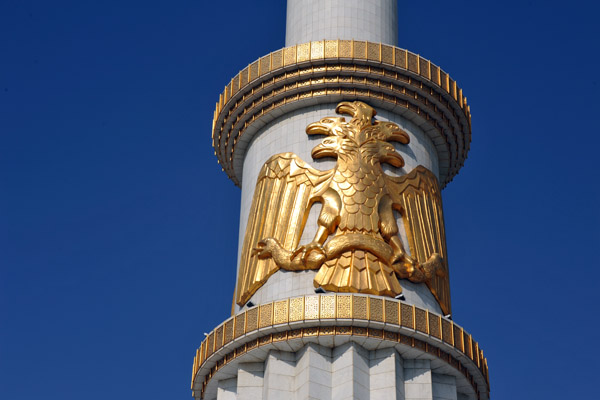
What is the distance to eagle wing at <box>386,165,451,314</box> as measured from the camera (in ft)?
87.8

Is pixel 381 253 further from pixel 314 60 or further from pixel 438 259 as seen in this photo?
pixel 314 60

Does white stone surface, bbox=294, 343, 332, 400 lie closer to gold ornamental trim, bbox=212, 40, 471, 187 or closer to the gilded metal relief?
the gilded metal relief

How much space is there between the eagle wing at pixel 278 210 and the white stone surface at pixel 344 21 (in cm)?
389

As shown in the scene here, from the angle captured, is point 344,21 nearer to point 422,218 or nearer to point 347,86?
point 347,86

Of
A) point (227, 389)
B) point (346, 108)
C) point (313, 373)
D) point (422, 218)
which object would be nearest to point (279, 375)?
point (313, 373)

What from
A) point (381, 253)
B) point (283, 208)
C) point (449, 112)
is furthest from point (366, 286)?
point (449, 112)

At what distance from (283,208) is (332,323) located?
3402mm

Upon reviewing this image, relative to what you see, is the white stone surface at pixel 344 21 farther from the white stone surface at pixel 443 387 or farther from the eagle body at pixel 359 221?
the white stone surface at pixel 443 387

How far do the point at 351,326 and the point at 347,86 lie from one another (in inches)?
244

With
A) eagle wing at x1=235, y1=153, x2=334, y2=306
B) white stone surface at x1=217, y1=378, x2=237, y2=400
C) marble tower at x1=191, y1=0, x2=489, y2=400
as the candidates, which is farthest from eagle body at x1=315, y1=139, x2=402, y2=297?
white stone surface at x1=217, y1=378, x2=237, y2=400

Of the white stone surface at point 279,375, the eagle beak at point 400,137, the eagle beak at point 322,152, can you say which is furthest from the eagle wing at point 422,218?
the white stone surface at point 279,375

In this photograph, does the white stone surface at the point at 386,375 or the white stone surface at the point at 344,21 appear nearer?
the white stone surface at the point at 386,375

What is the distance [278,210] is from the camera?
27.1 meters

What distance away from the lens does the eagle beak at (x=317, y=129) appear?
27.8 metres
